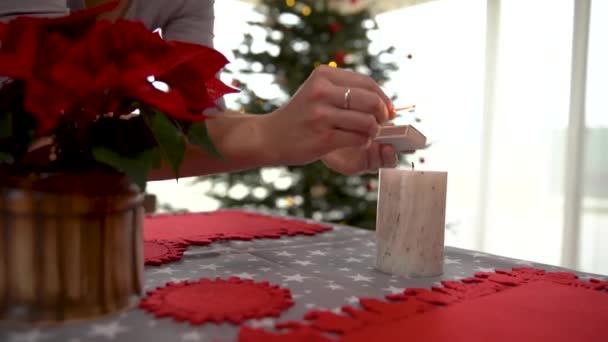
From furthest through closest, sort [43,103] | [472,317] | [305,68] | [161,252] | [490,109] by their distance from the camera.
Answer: [490,109] → [305,68] → [161,252] → [472,317] → [43,103]

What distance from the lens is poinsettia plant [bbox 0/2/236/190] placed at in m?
0.41

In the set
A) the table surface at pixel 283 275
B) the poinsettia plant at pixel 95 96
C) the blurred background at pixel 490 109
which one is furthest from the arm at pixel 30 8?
the blurred background at pixel 490 109

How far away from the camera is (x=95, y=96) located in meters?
0.44

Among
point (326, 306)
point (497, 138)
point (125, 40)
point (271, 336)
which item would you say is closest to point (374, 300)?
point (326, 306)

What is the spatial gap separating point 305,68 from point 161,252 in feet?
6.24

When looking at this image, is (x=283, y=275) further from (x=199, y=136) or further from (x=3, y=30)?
(x=3, y=30)

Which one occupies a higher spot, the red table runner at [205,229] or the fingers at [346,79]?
the fingers at [346,79]

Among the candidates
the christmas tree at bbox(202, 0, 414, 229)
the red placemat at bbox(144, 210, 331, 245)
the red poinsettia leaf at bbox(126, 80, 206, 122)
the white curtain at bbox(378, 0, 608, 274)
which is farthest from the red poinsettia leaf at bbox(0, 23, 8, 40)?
the white curtain at bbox(378, 0, 608, 274)

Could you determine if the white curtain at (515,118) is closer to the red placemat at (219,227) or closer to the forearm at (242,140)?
the red placemat at (219,227)

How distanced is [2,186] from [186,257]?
338 millimetres

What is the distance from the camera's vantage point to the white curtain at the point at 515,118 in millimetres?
2418

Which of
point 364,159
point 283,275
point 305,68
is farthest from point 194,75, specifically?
point 305,68

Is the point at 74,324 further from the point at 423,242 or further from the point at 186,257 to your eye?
the point at 423,242

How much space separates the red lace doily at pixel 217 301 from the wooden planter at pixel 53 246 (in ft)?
0.23
